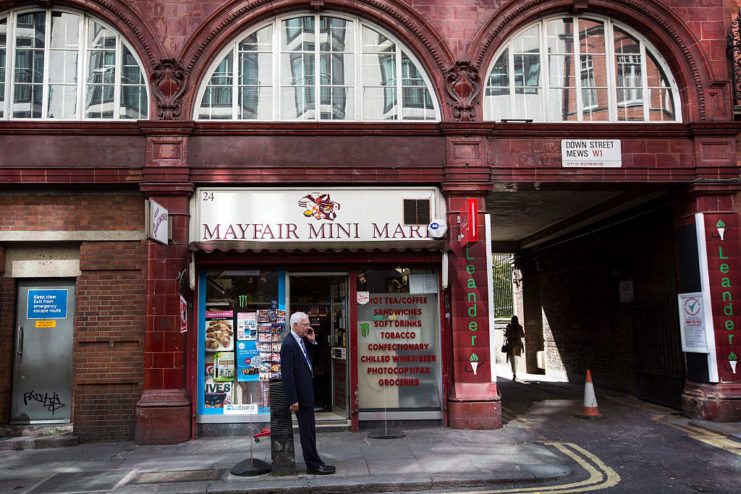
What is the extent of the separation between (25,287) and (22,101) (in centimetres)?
315

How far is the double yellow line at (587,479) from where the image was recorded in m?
6.52

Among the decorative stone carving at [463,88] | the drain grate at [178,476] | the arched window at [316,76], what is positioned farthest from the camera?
the arched window at [316,76]

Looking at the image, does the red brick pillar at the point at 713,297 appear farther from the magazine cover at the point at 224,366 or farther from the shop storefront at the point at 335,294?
the magazine cover at the point at 224,366

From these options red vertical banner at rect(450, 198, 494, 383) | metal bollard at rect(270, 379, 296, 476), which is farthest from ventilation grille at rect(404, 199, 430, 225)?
metal bollard at rect(270, 379, 296, 476)

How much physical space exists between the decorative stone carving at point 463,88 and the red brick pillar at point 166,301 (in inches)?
176

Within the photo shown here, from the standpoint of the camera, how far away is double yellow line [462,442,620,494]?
652 cm

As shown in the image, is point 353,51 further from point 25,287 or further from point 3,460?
point 3,460

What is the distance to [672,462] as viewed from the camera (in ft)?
25.0

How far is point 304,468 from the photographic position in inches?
283

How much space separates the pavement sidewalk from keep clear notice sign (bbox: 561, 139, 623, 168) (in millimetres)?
4618

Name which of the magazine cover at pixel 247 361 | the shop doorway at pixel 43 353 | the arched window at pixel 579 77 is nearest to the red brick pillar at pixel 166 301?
the magazine cover at pixel 247 361

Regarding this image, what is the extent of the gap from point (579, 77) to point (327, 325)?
6308 mm

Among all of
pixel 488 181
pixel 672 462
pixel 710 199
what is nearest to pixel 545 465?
pixel 672 462

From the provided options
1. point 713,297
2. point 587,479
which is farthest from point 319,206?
point 713,297
